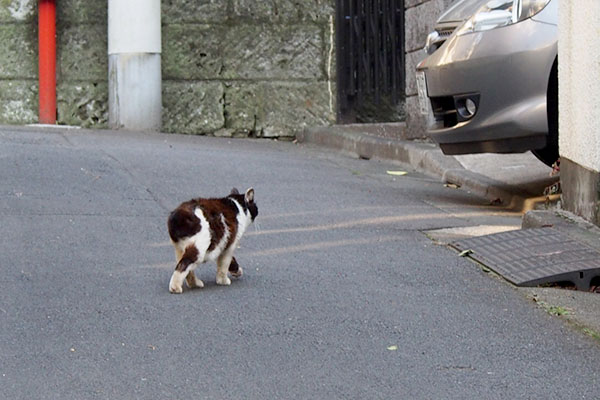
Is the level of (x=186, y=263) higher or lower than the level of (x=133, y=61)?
lower

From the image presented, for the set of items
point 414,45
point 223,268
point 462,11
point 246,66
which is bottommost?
point 223,268

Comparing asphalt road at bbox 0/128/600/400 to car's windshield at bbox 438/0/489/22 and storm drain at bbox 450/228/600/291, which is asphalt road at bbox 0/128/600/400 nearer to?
storm drain at bbox 450/228/600/291

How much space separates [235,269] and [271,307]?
616 mm

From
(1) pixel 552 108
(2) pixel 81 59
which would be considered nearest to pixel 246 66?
(2) pixel 81 59

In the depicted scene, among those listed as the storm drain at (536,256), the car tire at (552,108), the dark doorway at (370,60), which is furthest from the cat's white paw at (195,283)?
the dark doorway at (370,60)

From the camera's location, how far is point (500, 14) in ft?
25.8

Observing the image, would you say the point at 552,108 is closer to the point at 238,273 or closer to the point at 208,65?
the point at 238,273

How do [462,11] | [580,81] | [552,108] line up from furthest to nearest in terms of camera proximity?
[462,11] → [552,108] → [580,81]

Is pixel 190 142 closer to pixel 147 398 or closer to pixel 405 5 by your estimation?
pixel 405 5

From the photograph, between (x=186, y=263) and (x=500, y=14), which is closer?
(x=186, y=263)

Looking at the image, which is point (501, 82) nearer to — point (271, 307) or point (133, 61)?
point (271, 307)

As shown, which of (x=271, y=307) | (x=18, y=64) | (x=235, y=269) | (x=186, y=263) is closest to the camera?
(x=271, y=307)

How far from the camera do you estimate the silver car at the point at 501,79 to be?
757cm

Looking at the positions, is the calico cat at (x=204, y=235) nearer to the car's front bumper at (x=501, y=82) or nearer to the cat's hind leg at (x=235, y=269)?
the cat's hind leg at (x=235, y=269)
